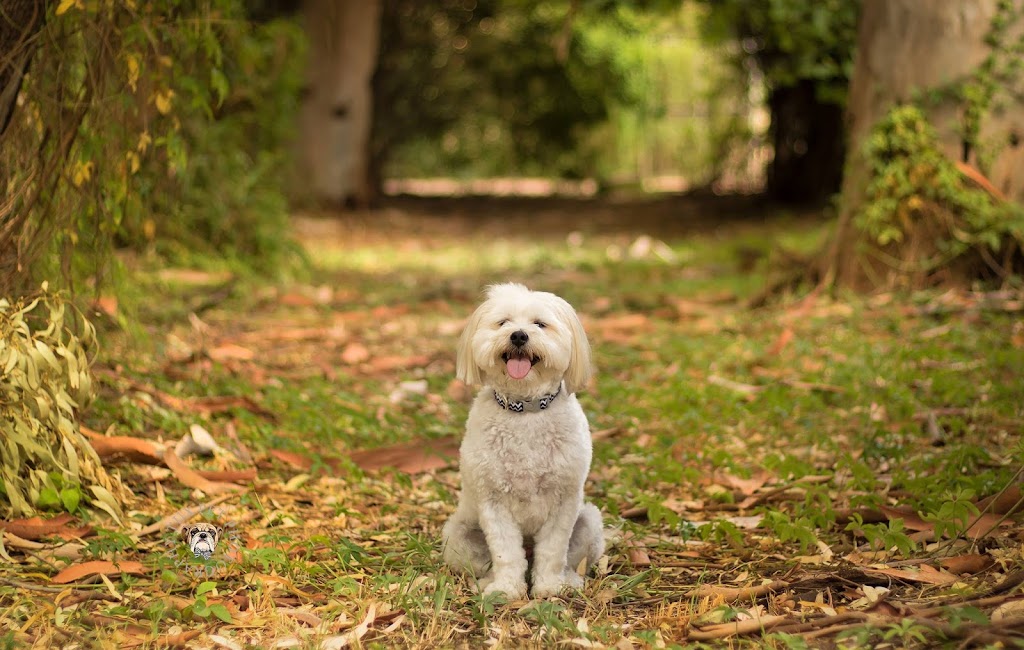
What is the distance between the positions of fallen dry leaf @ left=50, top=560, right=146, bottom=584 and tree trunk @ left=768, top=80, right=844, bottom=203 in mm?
13050

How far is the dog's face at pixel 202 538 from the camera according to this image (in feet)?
13.0

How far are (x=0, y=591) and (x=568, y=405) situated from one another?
1.95 metres

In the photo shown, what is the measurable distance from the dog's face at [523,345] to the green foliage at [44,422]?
1529mm

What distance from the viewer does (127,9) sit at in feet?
15.5

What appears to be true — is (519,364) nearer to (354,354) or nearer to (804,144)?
(354,354)

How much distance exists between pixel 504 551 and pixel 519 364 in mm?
642

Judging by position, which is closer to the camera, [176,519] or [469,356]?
[469,356]

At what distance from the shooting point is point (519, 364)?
376 cm

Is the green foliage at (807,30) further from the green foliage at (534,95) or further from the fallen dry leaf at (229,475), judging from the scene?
the fallen dry leaf at (229,475)

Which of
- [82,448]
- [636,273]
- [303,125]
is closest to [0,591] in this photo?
[82,448]

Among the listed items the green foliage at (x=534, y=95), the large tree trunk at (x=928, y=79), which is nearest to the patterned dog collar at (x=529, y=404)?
the large tree trunk at (x=928, y=79)

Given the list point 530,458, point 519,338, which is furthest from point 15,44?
point 530,458

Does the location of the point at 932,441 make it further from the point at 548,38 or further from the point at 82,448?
the point at 548,38

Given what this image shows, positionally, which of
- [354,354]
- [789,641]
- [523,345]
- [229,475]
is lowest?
[354,354]
